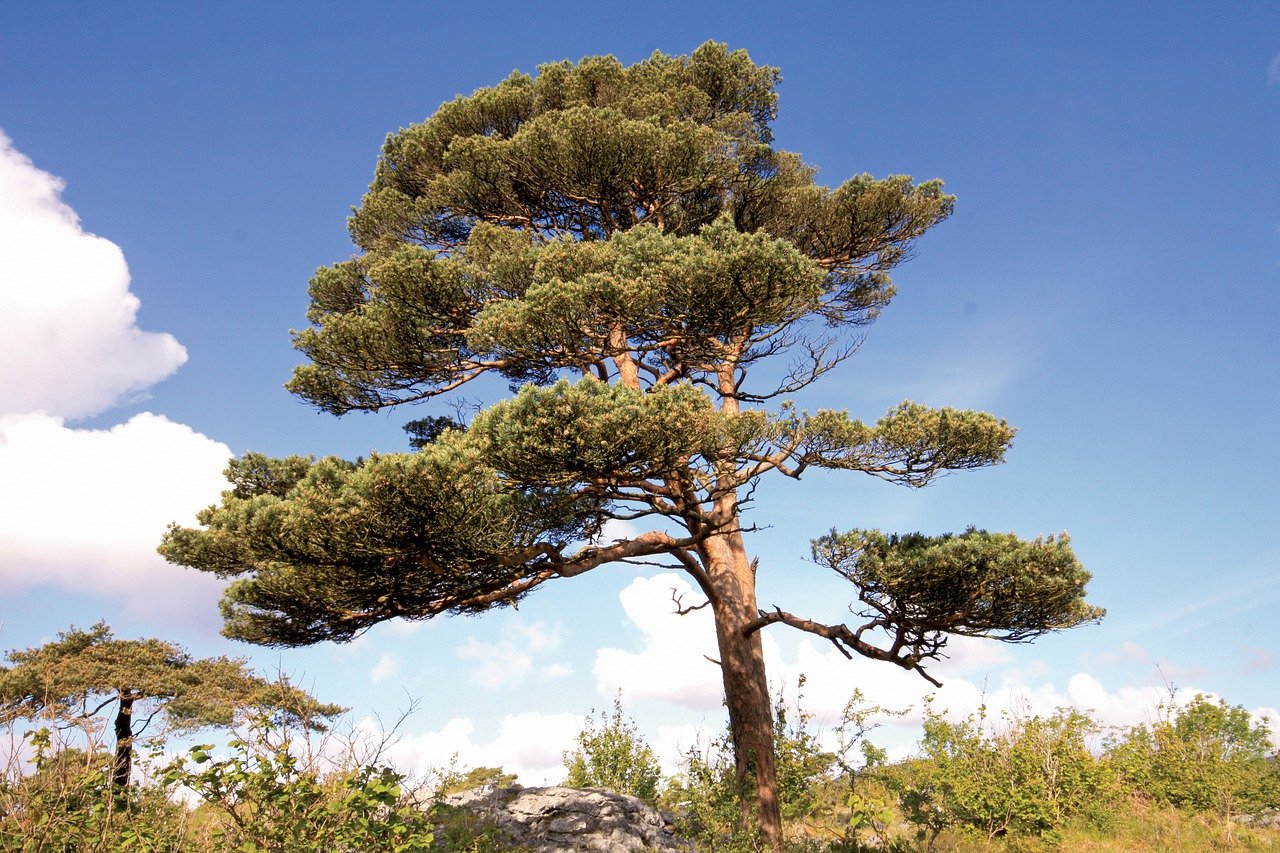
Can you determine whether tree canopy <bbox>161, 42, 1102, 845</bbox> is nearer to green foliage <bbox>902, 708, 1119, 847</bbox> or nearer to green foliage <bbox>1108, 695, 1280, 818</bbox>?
green foliage <bbox>902, 708, 1119, 847</bbox>

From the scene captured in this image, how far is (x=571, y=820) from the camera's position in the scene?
12.1 m

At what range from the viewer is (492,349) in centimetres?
1086

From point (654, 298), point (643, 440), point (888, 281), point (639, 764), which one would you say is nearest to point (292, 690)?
point (643, 440)

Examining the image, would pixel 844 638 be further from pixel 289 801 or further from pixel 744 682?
pixel 289 801

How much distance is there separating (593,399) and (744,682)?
5.75 meters

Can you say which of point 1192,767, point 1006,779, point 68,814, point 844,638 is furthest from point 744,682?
point 1192,767

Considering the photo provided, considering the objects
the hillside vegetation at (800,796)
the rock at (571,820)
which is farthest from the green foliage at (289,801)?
the rock at (571,820)

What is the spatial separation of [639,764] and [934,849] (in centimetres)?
571

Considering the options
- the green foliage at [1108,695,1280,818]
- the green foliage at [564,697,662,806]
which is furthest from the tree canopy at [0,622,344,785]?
the green foliage at [1108,695,1280,818]

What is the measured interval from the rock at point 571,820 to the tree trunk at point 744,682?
64.7 inches

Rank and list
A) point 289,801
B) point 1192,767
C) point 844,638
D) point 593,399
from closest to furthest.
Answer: point 289,801
point 593,399
point 844,638
point 1192,767

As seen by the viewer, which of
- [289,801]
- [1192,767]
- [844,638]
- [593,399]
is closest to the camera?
[289,801]

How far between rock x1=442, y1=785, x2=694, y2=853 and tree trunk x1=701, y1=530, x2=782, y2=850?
1.64 meters

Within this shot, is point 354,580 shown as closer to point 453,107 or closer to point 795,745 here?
point 795,745
